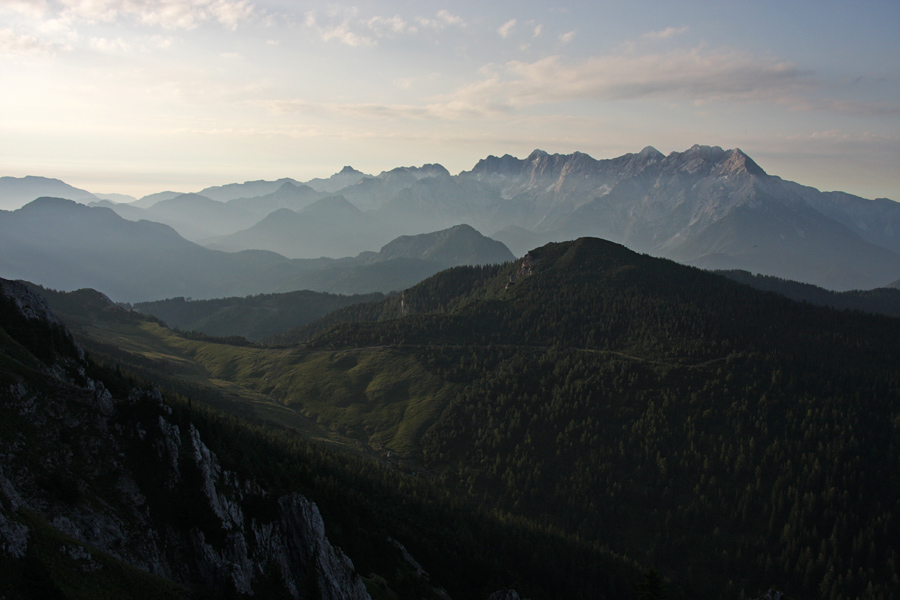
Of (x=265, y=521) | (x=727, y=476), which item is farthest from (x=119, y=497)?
(x=727, y=476)

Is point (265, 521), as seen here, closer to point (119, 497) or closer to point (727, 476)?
point (119, 497)

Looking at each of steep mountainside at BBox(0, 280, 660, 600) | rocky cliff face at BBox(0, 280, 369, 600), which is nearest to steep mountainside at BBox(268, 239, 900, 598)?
steep mountainside at BBox(0, 280, 660, 600)

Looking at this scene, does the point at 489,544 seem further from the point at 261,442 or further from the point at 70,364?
the point at 70,364

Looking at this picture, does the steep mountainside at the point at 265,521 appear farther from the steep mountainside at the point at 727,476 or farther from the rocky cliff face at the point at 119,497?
the steep mountainside at the point at 727,476

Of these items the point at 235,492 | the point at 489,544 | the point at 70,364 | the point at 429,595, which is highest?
the point at 70,364

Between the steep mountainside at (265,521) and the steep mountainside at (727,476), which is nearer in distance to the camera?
the steep mountainside at (265,521)

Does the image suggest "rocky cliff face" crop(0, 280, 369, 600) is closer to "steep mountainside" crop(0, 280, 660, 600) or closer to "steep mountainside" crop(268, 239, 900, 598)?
"steep mountainside" crop(0, 280, 660, 600)

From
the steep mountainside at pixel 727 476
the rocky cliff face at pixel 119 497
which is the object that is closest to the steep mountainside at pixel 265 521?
the rocky cliff face at pixel 119 497

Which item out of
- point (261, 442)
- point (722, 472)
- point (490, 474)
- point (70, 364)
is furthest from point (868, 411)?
point (70, 364)
